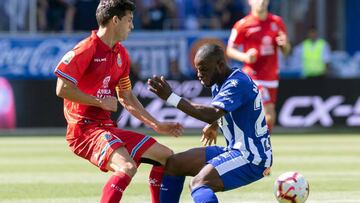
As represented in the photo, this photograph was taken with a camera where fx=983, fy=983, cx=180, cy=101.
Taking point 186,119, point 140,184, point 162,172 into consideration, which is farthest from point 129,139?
point 186,119

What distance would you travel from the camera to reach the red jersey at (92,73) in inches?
345

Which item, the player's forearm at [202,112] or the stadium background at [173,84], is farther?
the stadium background at [173,84]

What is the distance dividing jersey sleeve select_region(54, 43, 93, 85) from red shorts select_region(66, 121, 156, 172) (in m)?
0.49

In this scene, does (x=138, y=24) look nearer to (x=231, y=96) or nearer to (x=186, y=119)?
(x=186, y=119)

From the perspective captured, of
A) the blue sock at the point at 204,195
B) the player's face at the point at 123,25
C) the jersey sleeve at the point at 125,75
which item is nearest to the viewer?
the blue sock at the point at 204,195

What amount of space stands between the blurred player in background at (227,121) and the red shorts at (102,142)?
473mm

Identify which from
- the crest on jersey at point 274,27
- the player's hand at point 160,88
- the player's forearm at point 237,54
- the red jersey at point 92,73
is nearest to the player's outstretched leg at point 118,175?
the red jersey at point 92,73

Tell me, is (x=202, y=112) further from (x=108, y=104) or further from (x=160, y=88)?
(x=108, y=104)

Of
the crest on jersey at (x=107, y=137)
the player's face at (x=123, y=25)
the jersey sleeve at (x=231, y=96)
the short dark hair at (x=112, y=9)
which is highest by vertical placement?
the short dark hair at (x=112, y=9)

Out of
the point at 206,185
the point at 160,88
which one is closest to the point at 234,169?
the point at 206,185

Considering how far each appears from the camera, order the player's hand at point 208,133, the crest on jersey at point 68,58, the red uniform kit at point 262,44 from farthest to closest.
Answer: the red uniform kit at point 262,44
the player's hand at point 208,133
the crest on jersey at point 68,58

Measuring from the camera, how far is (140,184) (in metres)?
12.2

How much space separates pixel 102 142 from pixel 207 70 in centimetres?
114

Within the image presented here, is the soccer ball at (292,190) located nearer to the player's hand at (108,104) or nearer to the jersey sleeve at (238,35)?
the player's hand at (108,104)
